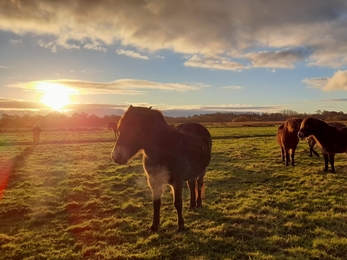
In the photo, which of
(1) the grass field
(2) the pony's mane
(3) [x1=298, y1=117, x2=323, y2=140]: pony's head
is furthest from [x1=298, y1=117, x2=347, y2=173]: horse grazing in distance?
(2) the pony's mane

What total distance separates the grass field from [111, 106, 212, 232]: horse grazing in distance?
3.13 ft

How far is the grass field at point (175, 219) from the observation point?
5.33 meters

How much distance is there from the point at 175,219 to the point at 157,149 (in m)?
2.32

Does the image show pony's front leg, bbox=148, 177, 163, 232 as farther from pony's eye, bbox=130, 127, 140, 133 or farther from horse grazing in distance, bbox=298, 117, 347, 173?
horse grazing in distance, bbox=298, 117, 347, 173

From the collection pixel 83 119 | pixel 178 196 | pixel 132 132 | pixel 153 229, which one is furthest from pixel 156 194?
pixel 83 119

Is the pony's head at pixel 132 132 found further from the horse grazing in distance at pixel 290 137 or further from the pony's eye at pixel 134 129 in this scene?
the horse grazing in distance at pixel 290 137

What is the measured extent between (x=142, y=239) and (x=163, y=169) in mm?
1605

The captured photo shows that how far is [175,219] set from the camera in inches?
276

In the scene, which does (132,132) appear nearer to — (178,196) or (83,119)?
(178,196)

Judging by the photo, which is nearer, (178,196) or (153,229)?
(178,196)

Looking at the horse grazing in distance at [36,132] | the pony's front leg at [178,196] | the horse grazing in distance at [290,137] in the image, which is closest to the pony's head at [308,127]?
the horse grazing in distance at [290,137]

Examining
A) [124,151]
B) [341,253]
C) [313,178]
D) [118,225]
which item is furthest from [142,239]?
[313,178]

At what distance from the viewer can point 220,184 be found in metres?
10.8

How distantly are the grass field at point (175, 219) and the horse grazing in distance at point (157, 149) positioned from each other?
3.13 ft
